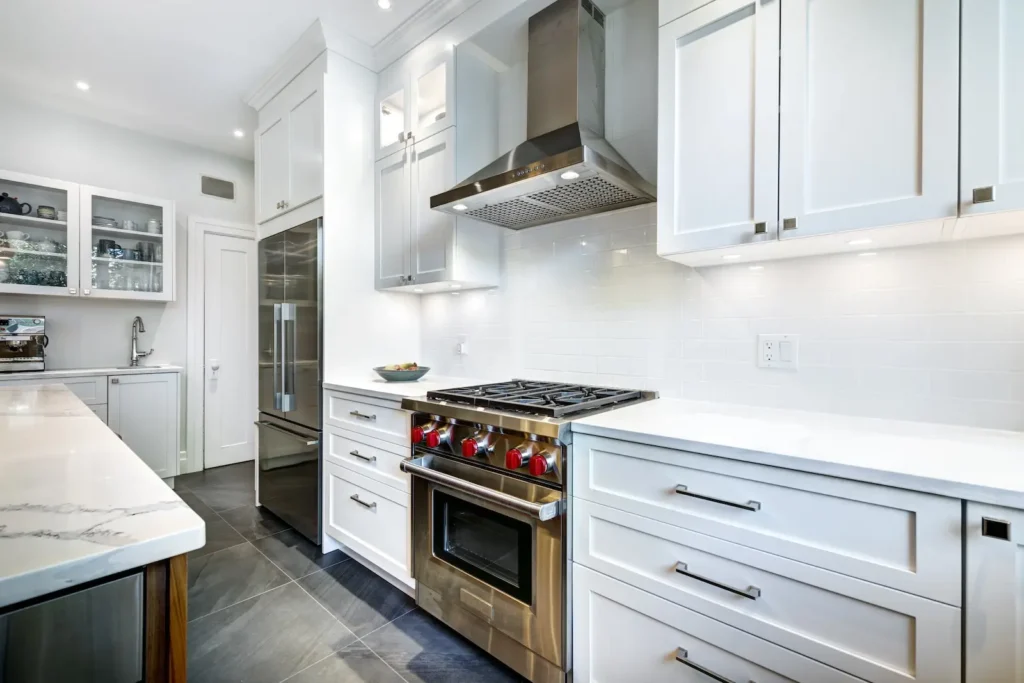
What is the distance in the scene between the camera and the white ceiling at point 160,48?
8.16 feet

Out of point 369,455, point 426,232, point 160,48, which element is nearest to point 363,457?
point 369,455

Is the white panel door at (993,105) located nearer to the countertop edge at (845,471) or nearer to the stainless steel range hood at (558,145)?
the countertop edge at (845,471)

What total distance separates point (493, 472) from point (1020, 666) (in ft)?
4.32

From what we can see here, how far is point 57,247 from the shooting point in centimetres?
342

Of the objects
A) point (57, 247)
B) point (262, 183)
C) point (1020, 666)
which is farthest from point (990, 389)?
point (57, 247)

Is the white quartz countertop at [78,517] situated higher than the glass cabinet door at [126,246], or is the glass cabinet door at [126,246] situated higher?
the glass cabinet door at [126,246]

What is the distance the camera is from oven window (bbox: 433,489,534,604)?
1.63m

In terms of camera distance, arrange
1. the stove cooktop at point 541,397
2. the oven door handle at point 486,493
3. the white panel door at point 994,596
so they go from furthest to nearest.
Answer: the stove cooktop at point 541,397 < the oven door handle at point 486,493 < the white panel door at point 994,596

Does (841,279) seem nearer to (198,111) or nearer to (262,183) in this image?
(262,183)

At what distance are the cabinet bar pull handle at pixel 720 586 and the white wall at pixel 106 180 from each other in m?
4.48

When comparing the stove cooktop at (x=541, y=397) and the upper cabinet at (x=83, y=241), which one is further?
the upper cabinet at (x=83, y=241)

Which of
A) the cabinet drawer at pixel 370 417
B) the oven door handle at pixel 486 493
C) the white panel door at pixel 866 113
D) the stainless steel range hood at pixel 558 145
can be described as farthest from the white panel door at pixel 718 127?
the cabinet drawer at pixel 370 417

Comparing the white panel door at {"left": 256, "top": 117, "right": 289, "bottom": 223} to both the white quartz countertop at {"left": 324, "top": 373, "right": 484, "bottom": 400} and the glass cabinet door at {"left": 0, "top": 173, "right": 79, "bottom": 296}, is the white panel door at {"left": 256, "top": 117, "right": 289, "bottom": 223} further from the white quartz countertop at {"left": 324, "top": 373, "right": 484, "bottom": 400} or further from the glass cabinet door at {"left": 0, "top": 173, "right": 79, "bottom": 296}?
the glass cabinet door at {"left": 0, "top": 173, "right": 79, "bottom": 296}

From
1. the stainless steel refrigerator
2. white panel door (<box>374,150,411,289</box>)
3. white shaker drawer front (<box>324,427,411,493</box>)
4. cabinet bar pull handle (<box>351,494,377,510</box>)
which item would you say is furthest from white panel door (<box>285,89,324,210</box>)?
cabinet bar pull handle (<box>351,494,377,510</box>)
